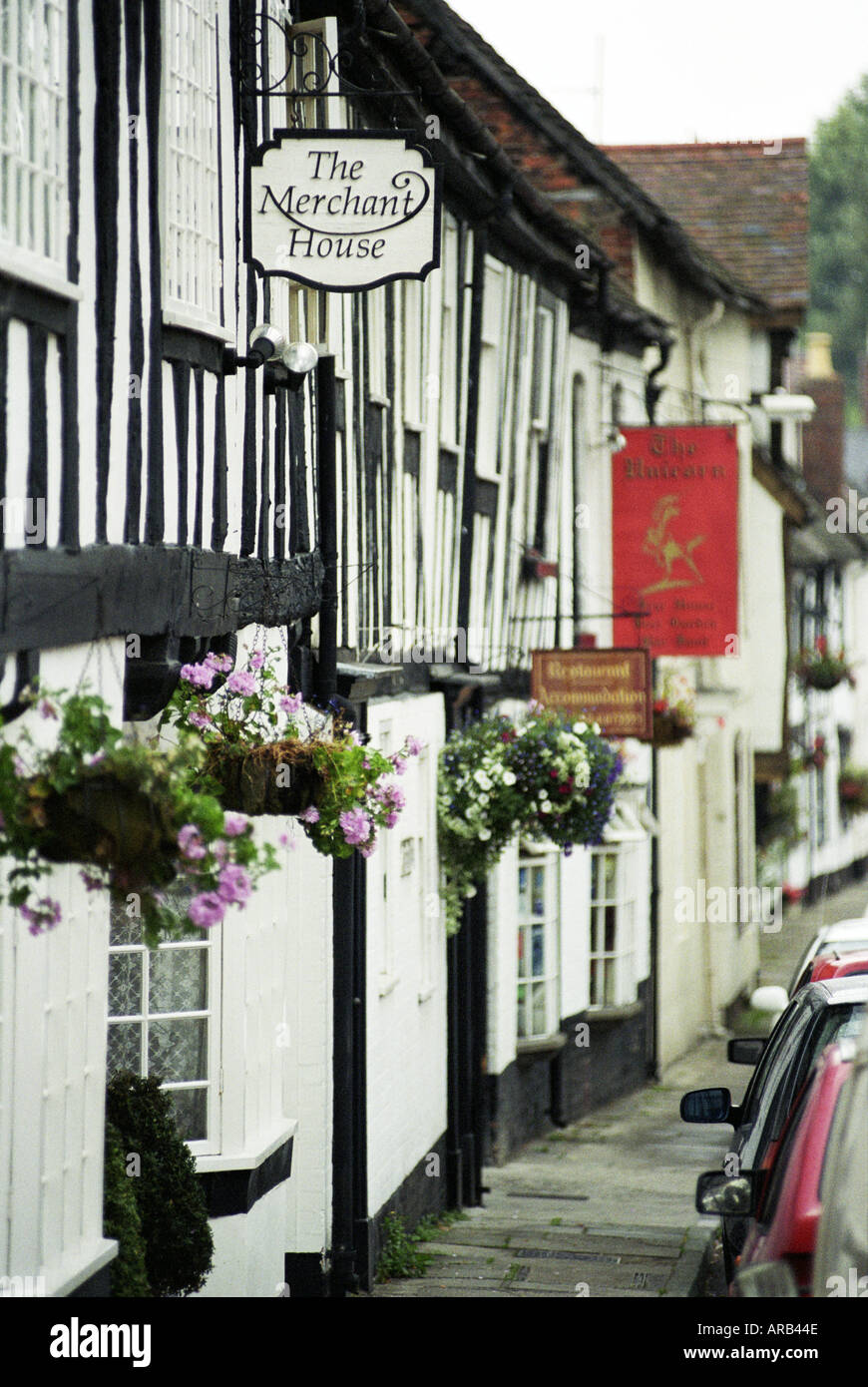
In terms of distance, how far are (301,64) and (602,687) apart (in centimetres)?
571

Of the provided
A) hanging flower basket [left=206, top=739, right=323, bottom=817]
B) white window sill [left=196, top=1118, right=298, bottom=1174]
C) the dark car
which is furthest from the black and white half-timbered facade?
the dark car

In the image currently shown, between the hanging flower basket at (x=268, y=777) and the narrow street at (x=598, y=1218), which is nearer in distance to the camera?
the hanging flower basket at (x=268, y=777)

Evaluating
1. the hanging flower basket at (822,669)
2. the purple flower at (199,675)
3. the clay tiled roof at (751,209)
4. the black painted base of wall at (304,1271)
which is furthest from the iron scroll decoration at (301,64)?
the hanging flower basket at (822,669)

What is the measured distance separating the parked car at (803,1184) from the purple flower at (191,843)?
1.77 m

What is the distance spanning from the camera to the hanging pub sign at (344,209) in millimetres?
7867

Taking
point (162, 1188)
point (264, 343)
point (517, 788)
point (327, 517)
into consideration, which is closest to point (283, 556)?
point (327, 517)

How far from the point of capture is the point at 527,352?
1577cm

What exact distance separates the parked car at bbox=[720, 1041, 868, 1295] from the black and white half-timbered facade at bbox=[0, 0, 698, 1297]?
2.25 m

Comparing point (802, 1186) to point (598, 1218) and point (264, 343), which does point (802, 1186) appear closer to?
point (264, 343)

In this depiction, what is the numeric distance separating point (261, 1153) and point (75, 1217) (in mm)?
2238

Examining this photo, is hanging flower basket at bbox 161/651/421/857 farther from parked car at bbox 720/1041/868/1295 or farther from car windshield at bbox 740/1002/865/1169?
parked car at bbox 720/1041/868/1295

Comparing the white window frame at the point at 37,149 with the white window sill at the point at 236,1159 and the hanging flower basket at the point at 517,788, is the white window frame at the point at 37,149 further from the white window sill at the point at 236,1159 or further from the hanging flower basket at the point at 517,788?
A: the hanging flower basket at the point at 517,788
